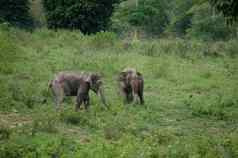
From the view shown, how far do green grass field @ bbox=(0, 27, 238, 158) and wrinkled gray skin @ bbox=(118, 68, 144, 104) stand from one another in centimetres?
34

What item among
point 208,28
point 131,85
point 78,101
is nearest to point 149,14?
point 208,28

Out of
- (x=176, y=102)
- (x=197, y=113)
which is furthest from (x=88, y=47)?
(x=197, y=113)

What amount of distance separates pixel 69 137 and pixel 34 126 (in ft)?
→ 2.40

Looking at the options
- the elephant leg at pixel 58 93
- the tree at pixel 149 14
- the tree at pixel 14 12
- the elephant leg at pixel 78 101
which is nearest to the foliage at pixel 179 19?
the tree at pixel 149 14

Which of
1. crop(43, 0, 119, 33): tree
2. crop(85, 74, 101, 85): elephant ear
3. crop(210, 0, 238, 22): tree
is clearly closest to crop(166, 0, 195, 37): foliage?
crop(43, 0, 119, 33): tree

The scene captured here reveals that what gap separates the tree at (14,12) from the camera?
35.8 meters

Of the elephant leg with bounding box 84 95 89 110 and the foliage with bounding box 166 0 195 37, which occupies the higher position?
the foliage with bounding box 166 0 195 37

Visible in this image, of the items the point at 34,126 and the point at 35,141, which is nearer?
the point at 35,141

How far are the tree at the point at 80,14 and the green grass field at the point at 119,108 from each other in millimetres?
6429

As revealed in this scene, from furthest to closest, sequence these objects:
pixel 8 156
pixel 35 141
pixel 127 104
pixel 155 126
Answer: pixel 127 104, pixel 155 126, pixel 35 141, pixel 8 156

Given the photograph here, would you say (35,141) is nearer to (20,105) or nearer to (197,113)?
(20,105)

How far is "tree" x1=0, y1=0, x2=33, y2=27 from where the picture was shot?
35781mm

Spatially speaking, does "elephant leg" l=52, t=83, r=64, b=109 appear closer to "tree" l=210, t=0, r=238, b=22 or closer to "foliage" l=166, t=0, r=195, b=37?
"tree" l=210, t=0, r=238, b=22

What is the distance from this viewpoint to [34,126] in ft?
34.6
